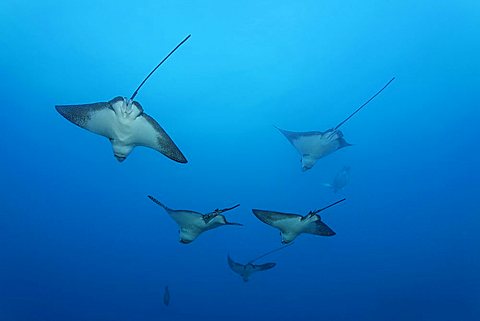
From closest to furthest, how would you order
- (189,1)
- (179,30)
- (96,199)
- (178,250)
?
(189,1) → (179,30) → (96,199) → (178,250)

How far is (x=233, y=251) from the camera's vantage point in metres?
16.1

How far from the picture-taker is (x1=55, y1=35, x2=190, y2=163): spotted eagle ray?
169 inches

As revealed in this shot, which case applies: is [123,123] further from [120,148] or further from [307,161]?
[307,161]

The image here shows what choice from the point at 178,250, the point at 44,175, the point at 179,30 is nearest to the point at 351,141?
the point at 179,30

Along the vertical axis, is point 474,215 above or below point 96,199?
below

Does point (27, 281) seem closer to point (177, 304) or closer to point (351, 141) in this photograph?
point (177, 304)

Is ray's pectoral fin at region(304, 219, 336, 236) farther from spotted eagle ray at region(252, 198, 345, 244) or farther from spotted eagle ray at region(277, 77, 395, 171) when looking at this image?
spotted eagle ray at region(277, 77, 395, 171)

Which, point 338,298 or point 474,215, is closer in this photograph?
point 474,215

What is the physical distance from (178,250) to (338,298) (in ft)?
23.7

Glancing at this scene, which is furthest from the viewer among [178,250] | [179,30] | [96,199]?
[178,250]

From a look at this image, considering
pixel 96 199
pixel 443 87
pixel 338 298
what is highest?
pixel 96 199

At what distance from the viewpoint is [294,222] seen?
16.6 feet

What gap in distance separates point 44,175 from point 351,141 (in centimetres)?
1022

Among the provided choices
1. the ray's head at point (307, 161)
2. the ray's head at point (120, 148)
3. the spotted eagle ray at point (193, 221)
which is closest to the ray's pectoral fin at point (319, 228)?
the spotted eagle ray at point (193, 221)
